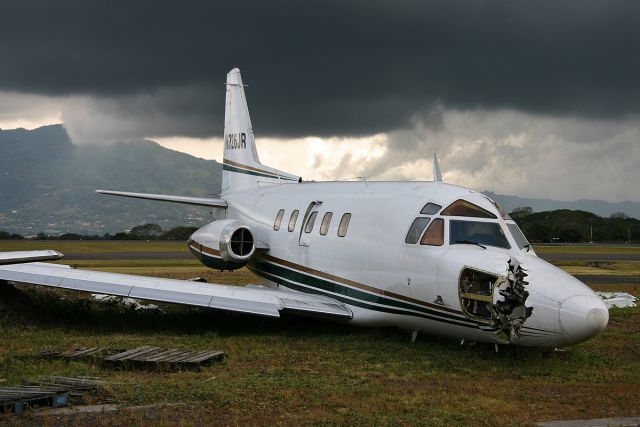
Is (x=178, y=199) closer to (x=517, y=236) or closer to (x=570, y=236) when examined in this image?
(x=517, y=236)

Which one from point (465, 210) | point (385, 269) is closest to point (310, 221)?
point (385, 269)

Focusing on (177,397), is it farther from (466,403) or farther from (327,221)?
(327,221)

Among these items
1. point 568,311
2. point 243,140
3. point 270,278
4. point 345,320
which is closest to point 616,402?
point 568,311

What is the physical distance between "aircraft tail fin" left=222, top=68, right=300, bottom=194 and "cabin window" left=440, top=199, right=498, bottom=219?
466 inches

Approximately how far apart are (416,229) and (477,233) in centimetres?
135

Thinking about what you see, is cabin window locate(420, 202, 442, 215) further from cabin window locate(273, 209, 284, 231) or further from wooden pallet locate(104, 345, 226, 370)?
cabin window locate(273, 209, 284, 231)

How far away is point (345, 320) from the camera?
57.6 feet

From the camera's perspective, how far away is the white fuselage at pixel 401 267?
13.3 m

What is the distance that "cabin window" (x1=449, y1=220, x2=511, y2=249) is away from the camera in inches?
593

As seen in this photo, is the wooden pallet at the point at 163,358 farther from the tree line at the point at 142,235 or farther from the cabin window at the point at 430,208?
the tree line at the point at 142,235

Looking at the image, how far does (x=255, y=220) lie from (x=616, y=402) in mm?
14086

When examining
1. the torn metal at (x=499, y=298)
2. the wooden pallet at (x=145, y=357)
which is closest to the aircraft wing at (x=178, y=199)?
the wooden pallet at (x=145, y=357)

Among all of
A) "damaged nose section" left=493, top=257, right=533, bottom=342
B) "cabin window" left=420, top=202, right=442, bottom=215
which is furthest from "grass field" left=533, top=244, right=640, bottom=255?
"damaged nose section" left=493, top=257, right=533, bottom=342

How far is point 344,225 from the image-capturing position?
18.6 meters
